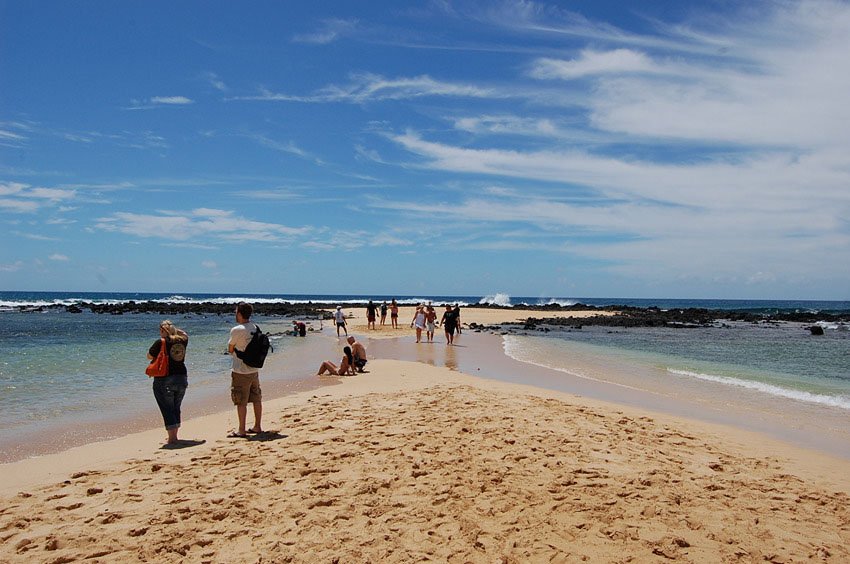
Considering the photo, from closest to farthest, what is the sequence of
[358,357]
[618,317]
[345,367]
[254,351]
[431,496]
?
[431,496], [254,351], [345,367], [358,357], [618,317]

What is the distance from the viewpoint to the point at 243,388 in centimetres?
834

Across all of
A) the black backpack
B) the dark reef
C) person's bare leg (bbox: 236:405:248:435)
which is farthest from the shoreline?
the dark reef

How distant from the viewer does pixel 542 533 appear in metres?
4.93

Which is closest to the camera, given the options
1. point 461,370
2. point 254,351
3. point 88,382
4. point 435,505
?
point 435,505

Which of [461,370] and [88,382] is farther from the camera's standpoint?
[461,370]

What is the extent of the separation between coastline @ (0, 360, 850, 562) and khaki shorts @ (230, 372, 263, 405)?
0.58 meters

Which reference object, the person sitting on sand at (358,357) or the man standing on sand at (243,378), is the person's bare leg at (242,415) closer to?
the man standing on sand at (243,378)

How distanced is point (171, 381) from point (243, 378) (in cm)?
101

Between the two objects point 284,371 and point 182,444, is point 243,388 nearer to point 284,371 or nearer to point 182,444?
point 182,444

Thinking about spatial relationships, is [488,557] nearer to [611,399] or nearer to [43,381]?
[611,399]

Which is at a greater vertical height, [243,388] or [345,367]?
[243,388]

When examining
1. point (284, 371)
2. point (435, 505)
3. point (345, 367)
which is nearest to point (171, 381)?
point (435, 505)

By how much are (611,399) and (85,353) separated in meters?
18.9

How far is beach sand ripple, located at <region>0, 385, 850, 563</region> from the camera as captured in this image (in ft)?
15.3
